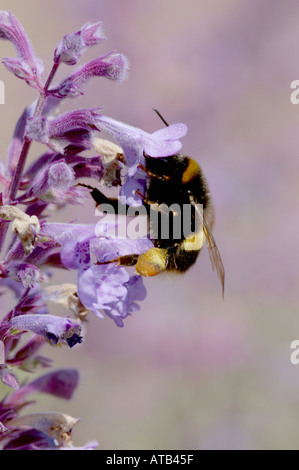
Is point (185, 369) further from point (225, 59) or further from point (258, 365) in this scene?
point (225, 59)

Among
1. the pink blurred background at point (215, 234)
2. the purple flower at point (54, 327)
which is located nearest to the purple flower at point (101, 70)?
the purple flower at point (54, 327)

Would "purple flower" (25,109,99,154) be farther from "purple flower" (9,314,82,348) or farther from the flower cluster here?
"purple flower" (9,314,82,348)

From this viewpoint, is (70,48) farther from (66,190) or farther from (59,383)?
(59,383)

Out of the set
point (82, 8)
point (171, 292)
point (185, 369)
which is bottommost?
point (185, 369)

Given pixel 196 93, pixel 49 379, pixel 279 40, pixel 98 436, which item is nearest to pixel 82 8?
pixel 196 93

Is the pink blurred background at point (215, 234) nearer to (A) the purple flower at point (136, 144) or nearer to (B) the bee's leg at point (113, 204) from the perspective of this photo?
(B) the bee's leg at point (113, 204)

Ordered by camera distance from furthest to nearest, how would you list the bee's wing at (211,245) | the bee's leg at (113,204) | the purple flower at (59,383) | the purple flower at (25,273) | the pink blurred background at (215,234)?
the pink blurred background at (215,234)
the purple flower at (59,383)
the bee's wing at (211,245)
the bee's leg at (113,204)
the purple flower at (25,273)

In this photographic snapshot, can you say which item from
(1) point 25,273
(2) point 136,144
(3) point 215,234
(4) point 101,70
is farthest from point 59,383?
(3) point 215,234
